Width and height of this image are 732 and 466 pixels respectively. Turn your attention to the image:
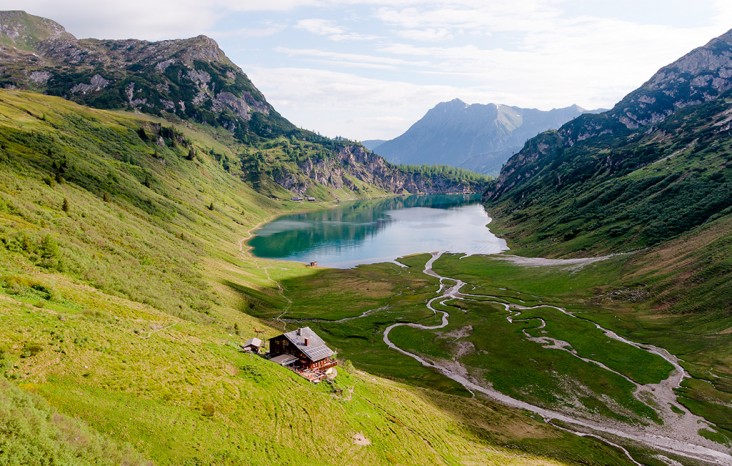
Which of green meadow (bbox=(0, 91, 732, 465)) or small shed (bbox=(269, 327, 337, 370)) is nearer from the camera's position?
green meadow (bbox=(0, 91, 732, 465))

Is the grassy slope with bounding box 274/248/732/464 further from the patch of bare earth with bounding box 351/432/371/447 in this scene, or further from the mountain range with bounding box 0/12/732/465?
the patch of bare earth with bounding box 351/432/371/447

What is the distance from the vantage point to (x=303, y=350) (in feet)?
215

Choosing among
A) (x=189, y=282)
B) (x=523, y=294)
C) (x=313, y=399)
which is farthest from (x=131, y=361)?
(x=523, y=294)

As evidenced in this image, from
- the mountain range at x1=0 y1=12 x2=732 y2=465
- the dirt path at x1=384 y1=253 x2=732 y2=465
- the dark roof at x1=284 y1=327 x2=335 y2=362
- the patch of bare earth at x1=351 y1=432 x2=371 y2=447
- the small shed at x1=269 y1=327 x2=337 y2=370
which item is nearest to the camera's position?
the mountain range at x1=0 y1=12 x2=732 y2=465

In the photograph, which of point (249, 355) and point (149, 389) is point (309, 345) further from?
point (149, 389)

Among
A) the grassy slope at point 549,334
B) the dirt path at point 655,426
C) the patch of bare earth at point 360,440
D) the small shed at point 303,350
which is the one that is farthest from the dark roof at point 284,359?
the dirt path at point 655,426

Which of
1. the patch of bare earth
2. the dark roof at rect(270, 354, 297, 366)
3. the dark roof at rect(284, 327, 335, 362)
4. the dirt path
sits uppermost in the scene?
the dark roof at rect(284, 327, 335, 362)

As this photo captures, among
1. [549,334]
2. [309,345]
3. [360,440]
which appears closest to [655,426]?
[549,334]

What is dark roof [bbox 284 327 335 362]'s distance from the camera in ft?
216

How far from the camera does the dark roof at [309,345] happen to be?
6574 centimetres

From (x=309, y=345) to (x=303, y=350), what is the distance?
6.25 feet

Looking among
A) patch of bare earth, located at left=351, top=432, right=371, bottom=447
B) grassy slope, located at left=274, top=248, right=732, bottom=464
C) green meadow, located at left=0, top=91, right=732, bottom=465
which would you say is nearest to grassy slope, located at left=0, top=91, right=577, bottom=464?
green meadow, located at left=0, top=91, right=732, bottom=465

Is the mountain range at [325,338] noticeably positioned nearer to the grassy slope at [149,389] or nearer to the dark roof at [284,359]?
the grassy slope at [149,389]

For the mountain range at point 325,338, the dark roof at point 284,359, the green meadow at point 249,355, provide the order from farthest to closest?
the dark roof at point 284,359 → the mountain range at point 325,338 → the green meadow at point 249,355
